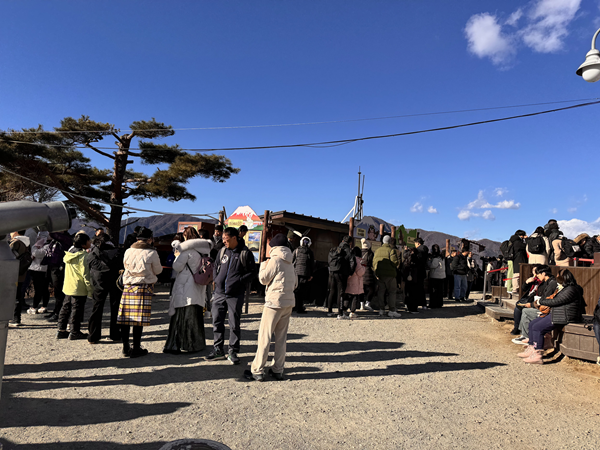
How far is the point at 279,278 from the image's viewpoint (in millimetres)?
4562

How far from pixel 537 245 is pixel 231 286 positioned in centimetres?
734

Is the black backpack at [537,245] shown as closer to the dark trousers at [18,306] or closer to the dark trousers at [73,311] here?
the dark trousers at [73,311]

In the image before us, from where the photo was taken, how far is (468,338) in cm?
748

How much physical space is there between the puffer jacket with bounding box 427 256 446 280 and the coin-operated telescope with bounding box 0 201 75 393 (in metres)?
11.2

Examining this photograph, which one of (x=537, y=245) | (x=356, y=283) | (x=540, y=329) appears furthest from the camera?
(x=356, y=283)

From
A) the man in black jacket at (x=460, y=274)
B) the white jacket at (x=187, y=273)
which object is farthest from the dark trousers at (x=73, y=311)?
the man in black jacket at (x=460, y=274)

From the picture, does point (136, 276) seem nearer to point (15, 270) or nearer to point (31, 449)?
point (31, 449)

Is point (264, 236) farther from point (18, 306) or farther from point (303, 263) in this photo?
point (18, 306)

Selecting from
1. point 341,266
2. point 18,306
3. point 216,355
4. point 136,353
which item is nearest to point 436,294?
point 341,266

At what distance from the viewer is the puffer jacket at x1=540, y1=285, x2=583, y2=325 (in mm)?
5645

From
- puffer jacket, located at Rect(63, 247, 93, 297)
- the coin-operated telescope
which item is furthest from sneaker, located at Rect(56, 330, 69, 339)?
the coin-operated telescope

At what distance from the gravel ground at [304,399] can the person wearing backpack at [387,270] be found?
11.1ft

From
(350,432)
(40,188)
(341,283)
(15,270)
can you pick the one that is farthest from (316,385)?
(40,188)

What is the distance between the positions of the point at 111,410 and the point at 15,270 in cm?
188
